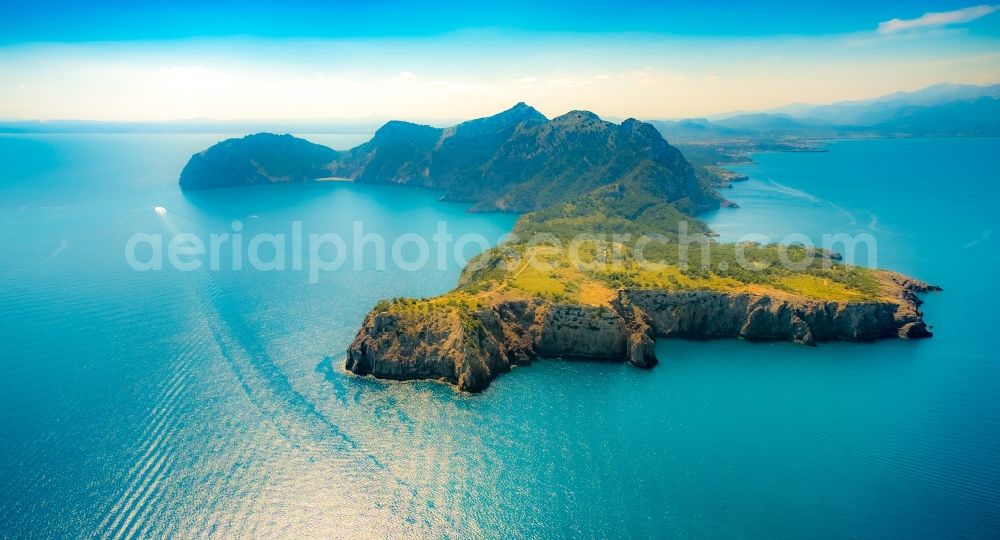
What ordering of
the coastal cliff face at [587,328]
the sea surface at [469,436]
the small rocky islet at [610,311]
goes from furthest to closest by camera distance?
the small rocky islet at [610,311] < the coastal cliff face at [587,328] < the sea surface at [469,436]

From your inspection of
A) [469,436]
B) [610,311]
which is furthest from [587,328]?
[469,436]

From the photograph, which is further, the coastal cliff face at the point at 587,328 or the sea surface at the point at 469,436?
the coastal cliff face at the point at 587,328

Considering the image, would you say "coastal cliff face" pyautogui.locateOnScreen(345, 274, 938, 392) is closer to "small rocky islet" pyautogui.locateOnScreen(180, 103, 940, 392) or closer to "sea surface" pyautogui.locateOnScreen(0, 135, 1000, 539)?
"small rocky islet" pyautogui.locateOnScreen(180, 103, 940, 392)

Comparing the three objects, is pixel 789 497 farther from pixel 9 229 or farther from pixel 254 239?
pixel 9 229

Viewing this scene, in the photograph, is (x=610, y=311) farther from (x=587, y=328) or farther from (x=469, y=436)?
(x=469, y=436)

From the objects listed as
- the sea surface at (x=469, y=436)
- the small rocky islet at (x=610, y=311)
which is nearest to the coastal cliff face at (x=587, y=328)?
the small rocky islet at (x=610, y=311)

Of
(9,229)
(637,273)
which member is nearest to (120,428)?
(637,273)

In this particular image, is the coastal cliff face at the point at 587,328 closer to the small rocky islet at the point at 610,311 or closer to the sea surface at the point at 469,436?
the small rocky islet at the point at 610,311
